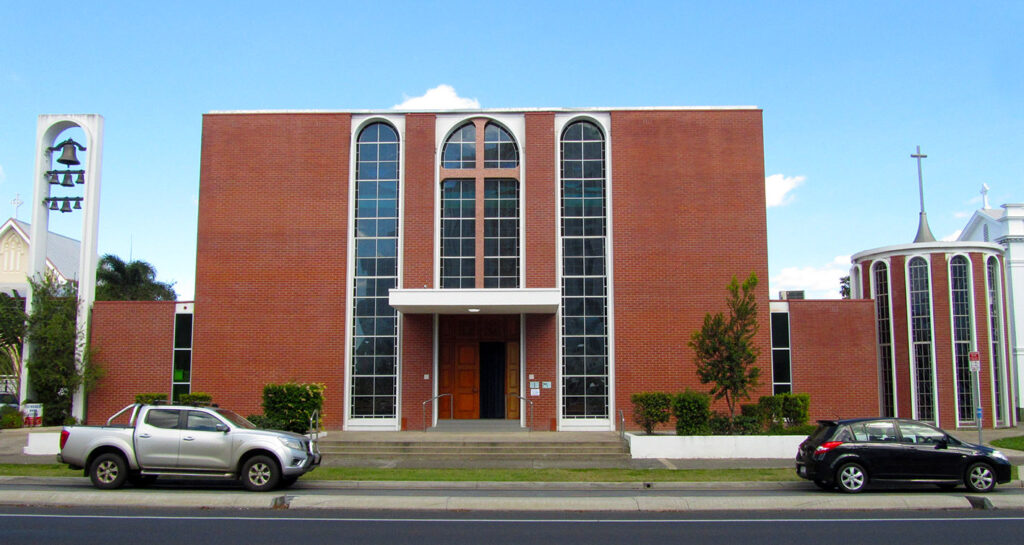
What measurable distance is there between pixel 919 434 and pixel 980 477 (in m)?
1.18

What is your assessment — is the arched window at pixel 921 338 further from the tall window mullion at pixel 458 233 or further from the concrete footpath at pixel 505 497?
the tall window mullion at pixel 458 233

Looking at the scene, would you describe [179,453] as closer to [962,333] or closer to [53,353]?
[53,353]

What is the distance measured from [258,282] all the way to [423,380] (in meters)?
5.98

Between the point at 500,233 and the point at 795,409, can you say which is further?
the point at 500,233

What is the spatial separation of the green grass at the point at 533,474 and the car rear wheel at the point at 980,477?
305 cm

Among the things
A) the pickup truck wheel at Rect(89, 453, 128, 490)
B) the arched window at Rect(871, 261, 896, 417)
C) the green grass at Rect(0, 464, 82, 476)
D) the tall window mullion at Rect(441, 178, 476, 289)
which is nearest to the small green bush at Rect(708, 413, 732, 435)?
the tall window mullion at Rect(441, 178, 476, 289)

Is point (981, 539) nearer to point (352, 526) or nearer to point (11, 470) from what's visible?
point (352, 526)

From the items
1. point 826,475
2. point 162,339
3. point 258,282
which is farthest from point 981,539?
point 162,339

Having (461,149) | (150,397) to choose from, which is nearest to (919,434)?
(461,149)

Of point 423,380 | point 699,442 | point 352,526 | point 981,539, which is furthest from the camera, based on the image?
point 423,380

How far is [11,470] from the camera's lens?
16.3 m

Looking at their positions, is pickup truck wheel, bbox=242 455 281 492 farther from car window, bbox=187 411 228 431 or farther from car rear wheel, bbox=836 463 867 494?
car rear wheel, bbox=836 463 867 494

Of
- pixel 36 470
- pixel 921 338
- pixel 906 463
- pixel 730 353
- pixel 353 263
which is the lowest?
pixel 36 470

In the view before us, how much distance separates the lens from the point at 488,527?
1054cm
